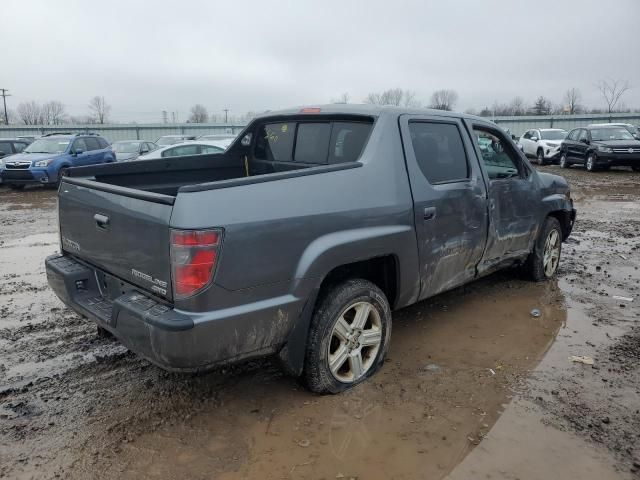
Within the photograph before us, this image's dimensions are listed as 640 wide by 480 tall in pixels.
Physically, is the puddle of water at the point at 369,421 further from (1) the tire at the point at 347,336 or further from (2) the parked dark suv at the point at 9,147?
(2) the parked dark suv at the point at 9,147

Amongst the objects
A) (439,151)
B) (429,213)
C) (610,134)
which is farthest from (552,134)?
(429,213)

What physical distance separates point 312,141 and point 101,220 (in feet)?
5.85

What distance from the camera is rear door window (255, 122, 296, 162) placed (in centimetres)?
446

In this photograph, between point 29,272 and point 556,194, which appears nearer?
point 556,194

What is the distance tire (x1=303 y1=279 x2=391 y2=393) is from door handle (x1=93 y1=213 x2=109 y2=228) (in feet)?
4.66

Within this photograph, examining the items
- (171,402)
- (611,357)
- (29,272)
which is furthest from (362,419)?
(29,272)

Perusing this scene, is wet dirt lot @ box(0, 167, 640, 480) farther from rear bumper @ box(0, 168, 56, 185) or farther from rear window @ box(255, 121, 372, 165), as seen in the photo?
rear bumper @ box(0, 168, 56, 185)

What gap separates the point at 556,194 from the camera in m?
5.67

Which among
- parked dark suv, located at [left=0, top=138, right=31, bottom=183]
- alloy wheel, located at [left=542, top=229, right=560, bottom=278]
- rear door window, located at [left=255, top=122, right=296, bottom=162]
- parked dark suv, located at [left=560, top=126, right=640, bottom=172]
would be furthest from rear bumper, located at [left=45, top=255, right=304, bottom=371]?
parked dark suv, located at [left=560, top=126, right=640, bottom=172]

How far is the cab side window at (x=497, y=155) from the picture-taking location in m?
4.67

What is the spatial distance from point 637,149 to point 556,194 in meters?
15.3

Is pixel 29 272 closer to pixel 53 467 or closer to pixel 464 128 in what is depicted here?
pixel 53 467

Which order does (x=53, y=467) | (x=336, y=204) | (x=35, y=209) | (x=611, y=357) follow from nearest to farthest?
(x=53, y=467)
(x=336, y=204)
(x=611, y=357)
(x=35, y=209)

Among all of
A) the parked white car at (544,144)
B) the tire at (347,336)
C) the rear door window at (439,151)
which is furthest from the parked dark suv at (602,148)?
the tire at (347,336)
